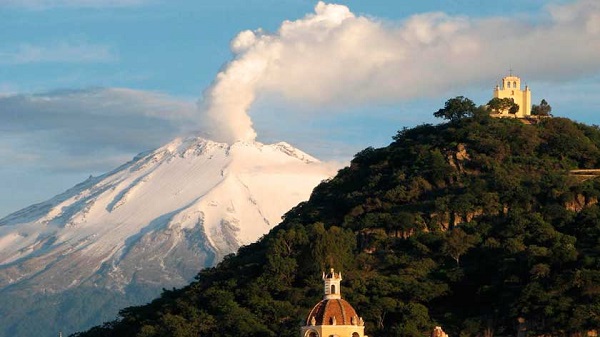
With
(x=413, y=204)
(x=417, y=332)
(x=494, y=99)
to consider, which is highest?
(x=494, y=99)

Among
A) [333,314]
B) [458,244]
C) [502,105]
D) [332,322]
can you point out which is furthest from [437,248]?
[332,322]

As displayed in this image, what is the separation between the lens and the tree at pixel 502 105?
14275 cm

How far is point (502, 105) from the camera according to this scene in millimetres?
142875

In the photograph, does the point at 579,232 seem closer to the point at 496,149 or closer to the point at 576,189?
the point at 576,189

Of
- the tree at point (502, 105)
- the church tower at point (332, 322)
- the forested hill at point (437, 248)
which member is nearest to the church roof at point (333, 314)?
the church tower at point (332, 322)

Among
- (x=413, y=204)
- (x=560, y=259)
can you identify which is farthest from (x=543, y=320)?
(x=413, y=204)

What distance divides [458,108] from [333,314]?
50.6 meters

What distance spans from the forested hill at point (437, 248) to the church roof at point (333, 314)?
42.4 ft

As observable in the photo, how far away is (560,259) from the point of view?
112250mm

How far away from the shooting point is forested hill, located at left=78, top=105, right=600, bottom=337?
110 m

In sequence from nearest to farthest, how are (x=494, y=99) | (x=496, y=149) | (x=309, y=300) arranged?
(x=309, y=300)
(x=496, y=149)
(x=494, y=99)

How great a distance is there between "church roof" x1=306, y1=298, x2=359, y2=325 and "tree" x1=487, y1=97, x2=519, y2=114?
166 ft

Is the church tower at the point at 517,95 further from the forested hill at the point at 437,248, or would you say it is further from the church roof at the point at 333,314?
the church roof at the point at 333,314

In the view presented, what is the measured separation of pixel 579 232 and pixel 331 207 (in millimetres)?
20844
